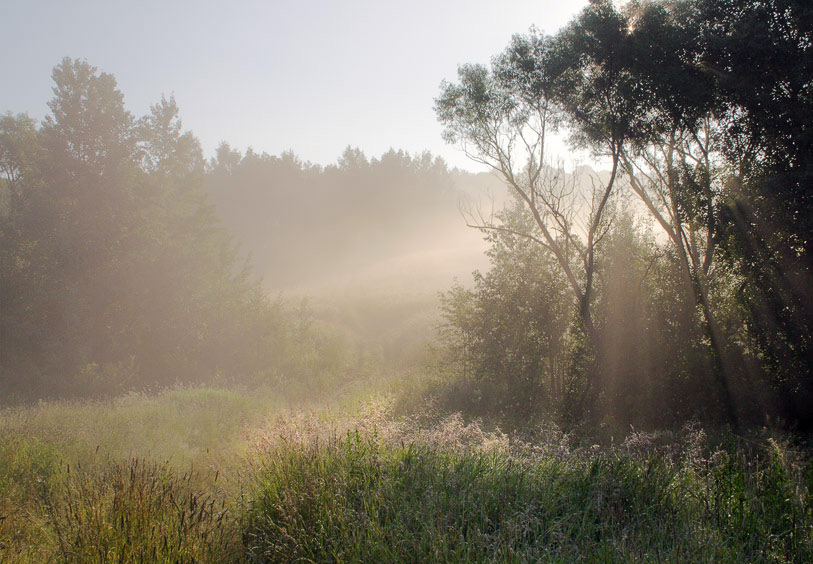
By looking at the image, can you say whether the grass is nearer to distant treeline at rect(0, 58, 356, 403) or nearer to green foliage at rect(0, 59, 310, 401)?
distant treeline at rect(0, 58, 356, 403)

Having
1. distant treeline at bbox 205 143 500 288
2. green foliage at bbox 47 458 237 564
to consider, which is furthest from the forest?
distant treeline at bbox 205 143 500 288

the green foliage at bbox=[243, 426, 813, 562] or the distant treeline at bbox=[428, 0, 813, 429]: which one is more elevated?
the distant treeline at bbox=[428, 0, 813, 429]

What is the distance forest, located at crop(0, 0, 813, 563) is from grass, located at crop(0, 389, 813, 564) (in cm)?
4

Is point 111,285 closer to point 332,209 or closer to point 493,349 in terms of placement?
point 493,349

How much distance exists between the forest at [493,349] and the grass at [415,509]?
0.12ft

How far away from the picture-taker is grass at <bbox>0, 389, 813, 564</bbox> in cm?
364

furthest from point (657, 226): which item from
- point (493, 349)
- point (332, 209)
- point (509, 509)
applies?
point (332, 209)

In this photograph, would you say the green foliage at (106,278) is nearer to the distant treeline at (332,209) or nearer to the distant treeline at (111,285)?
the distant treeline at (111,285)

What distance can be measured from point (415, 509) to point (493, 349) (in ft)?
33.0

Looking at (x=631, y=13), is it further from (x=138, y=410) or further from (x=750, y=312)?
(x=138, y=410)

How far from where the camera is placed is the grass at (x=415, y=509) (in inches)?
143

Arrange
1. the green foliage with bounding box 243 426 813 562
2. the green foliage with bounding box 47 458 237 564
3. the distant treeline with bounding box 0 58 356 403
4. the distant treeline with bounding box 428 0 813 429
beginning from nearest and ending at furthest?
the green foliage with bounding box 243 426 813 562 < the green foliage with bounding box 47 458 237 564 < the distant treeline with bounding box 428 0 813 429 < the distant treeline with bounding box 0 58 356 403

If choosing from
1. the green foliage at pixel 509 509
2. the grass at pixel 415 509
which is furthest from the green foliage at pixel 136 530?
the green foliage at pixel 509 509

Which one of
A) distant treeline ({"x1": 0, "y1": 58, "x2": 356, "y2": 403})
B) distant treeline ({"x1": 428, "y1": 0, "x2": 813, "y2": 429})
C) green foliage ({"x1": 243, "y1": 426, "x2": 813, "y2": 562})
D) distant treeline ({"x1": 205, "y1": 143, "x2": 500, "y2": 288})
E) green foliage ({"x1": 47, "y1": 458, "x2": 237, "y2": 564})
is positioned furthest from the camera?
distant treeline ({"x1": 205, "y1": 143, "x2": 500, "y2": 288})
